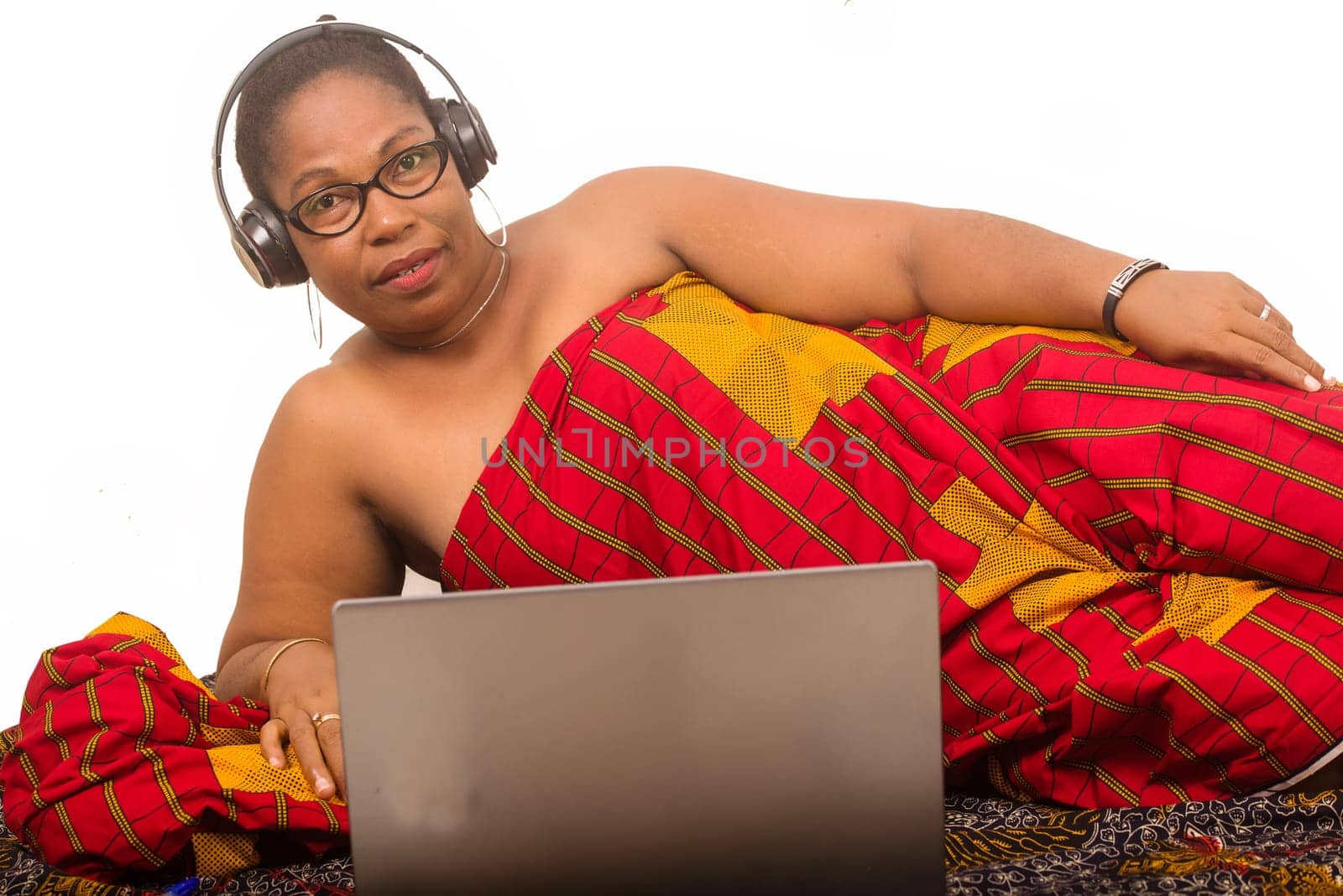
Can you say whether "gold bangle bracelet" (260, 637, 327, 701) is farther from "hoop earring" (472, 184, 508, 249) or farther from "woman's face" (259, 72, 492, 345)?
"hoop earring" (472, 184, 508, 249)

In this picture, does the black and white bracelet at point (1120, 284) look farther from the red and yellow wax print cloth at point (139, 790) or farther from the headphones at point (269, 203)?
the red and yellow wax print cloth at point (139, 790)

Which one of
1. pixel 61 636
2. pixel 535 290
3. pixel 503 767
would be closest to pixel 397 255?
pixel 535 290

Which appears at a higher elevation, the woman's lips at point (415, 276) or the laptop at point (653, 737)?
the woman's lips at point (415, 276)

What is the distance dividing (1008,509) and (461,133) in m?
0.76

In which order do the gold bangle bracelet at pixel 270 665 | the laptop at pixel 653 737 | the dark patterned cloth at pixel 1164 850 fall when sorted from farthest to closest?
1. the gold bangle bracelet at pixel 270 665
2. the dark patterned cloth at pixel 1164 850
3. the laptop at pixel 653 737

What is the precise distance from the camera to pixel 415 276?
137cm

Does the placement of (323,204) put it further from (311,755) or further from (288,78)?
(311,755)

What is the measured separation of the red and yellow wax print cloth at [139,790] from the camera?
3.31ft

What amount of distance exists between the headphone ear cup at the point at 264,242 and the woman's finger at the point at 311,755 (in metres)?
0.51

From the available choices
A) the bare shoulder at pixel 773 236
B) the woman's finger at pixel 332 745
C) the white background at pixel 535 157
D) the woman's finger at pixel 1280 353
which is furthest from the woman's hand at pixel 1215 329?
the white background at pixel 535 157

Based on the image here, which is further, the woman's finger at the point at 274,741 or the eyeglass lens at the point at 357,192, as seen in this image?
the eyeglass lens at the point at 357,192

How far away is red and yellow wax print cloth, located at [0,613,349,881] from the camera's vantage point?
3.31 ft

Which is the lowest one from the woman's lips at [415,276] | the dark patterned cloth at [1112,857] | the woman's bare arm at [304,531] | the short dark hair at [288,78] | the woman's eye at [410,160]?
the dark patterned cloth at [1112,857]

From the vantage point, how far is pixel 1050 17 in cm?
216
